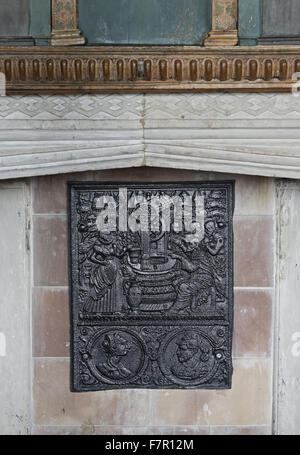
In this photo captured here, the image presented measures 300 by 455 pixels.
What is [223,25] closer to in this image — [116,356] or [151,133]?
[151,133]

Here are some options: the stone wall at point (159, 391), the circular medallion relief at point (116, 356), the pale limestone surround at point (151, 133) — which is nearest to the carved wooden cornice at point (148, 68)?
the pale limestone surround at point (151, 133)

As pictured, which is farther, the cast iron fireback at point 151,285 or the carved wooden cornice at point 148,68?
the cast iron fireback at point 151,285

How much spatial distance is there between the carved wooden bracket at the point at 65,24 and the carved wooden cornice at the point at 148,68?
10 cm

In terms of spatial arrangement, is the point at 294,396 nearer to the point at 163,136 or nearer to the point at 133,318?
the point at 133,318

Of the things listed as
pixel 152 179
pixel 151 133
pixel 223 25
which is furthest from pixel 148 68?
pixel 152 179

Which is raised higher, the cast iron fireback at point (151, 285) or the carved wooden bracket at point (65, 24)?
the carved wooden bracket at point (65, 24)

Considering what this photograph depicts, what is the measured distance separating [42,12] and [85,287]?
1.83 meters

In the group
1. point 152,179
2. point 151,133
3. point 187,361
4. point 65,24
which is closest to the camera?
point 151,133

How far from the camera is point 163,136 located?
11.9 ft

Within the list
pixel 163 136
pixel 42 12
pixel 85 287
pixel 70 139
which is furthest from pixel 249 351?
pixel 42 12

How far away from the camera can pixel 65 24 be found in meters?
3.74

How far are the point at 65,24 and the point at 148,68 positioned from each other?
0.62m

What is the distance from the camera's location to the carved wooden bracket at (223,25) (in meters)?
3.71

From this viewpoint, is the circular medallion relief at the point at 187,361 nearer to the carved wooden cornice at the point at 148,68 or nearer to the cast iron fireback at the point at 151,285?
the cast iron fireback at the point at 151,285
